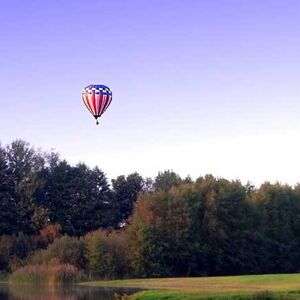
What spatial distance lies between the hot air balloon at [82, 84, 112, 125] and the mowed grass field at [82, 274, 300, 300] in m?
10.9

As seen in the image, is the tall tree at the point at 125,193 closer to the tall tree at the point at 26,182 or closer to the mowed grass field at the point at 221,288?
the tall tree at the point at 26,182

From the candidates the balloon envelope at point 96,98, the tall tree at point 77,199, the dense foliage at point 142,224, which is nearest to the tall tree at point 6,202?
the dense foliage at point 142,224

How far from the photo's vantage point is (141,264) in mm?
66562

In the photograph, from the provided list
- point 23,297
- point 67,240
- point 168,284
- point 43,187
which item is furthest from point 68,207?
point 23,297

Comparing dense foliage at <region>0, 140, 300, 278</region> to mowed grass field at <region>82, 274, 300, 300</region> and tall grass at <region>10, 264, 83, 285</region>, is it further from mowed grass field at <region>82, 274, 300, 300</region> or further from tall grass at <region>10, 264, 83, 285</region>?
mowed grass field at <region>82, 274, 300, 300</region>

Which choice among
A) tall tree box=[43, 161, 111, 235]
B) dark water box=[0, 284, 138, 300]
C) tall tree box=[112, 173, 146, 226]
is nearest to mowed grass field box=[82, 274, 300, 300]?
dark water box=[0, 284, 138, 300]

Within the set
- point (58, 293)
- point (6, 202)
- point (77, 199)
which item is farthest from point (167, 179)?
point (58, 293)

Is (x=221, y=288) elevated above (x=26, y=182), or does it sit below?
below

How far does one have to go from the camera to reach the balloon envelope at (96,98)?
43000mm

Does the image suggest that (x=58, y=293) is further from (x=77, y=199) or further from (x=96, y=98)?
(x=77, y=199)

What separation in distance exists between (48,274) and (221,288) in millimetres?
21371

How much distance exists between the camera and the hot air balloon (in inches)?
1693

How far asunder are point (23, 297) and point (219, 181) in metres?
32.8

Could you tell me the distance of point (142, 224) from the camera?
223 feet
